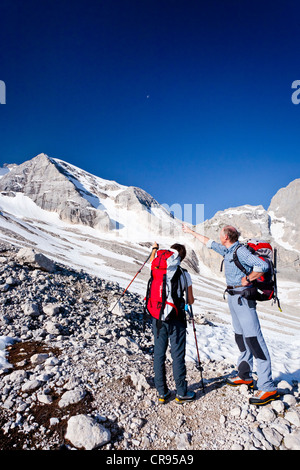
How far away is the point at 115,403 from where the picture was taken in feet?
15.3

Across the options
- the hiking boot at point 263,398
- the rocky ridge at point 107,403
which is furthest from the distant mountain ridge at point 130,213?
the hiking boot at point 263,398

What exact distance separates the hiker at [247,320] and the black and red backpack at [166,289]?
1181mm

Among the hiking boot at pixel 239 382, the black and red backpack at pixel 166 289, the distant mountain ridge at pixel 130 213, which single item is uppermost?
the distant mountain ridge at pixel 130 213

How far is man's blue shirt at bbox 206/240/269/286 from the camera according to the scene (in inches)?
187

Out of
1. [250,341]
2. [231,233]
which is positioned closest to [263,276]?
[231,233]

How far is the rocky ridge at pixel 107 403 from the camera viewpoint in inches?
151

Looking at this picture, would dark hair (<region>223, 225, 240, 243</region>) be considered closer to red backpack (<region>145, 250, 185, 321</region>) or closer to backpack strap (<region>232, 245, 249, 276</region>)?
backpack strap (<region>232, 245, 249, 276</region>)

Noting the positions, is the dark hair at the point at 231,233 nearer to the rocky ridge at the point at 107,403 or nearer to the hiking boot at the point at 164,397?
the rocky ridge at the point at 107,403

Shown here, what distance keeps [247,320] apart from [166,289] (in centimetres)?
180

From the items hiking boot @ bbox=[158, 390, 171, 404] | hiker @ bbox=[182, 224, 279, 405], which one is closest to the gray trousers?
hiker @ bbox=[182, 224, 279, 405]

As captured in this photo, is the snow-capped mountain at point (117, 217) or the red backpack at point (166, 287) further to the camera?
the snow-capped mountain at point (117, 217)

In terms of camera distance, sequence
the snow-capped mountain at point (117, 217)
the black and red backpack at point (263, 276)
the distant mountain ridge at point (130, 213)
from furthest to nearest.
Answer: the distant mountain ridge at point (130, 213), the snow-capped mountain at point (117, 217), the black and red backpack at point (263, 276)

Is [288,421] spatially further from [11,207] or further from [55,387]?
[11,207]
